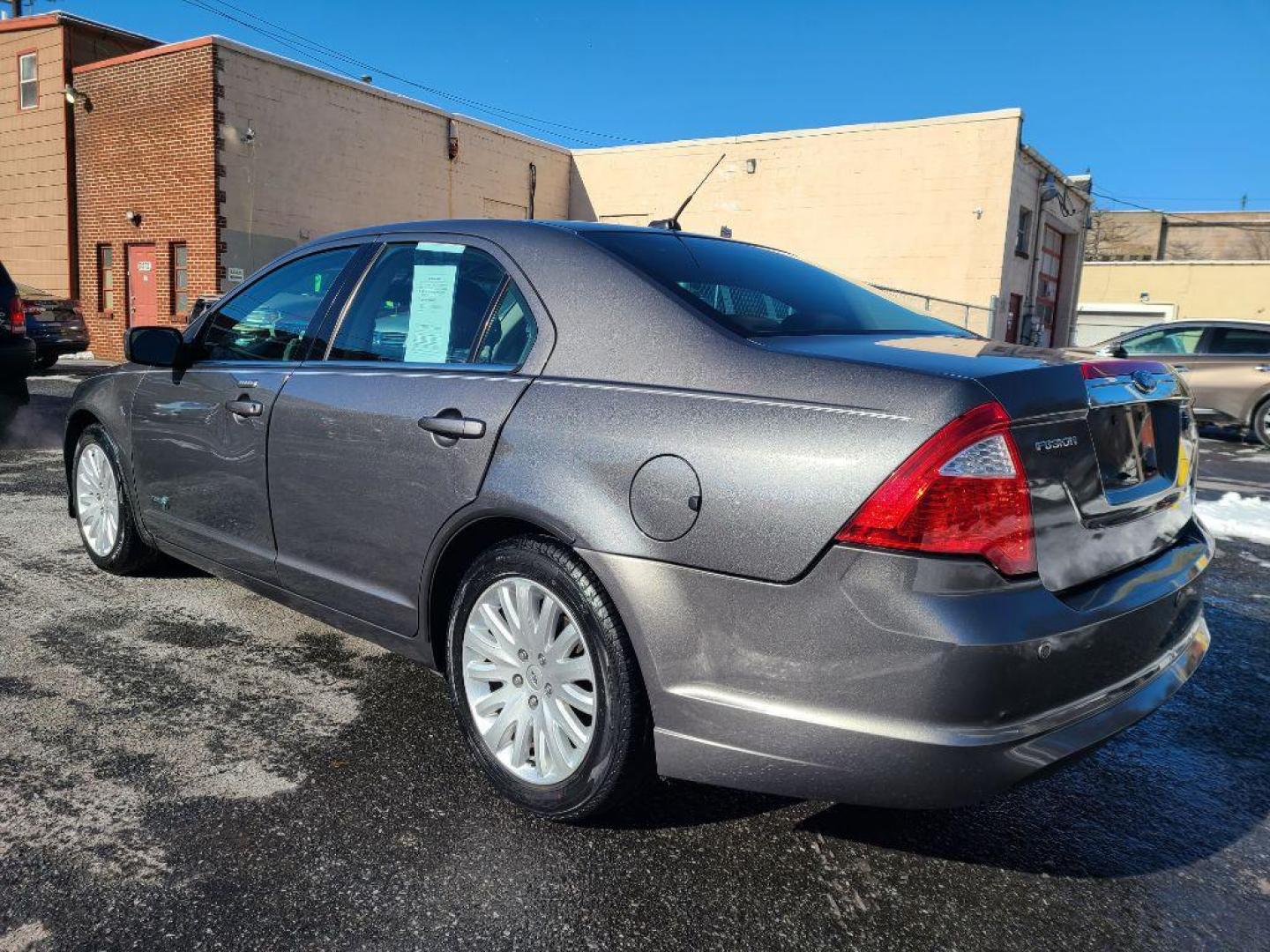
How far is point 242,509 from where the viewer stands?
3406 millimetres

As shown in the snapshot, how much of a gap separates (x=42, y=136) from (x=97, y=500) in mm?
19999

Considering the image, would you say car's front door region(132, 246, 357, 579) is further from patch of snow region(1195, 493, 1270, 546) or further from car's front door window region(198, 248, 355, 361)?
patch of snow region(1195, 493, 1270, 546)

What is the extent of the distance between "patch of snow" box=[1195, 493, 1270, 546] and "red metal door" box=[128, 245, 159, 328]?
60.0ft

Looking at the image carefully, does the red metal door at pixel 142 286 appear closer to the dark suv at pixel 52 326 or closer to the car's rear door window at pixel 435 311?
the dark suv at pixel 52 326

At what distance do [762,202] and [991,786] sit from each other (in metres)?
22.4

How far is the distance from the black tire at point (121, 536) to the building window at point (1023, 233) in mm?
20745

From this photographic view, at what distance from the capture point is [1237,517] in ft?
21.9

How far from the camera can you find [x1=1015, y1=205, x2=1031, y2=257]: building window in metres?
21.3

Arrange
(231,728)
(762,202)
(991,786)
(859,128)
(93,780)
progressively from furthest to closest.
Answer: (762,202)
(859,128)
(231,728)
(93,780)
(991,786)

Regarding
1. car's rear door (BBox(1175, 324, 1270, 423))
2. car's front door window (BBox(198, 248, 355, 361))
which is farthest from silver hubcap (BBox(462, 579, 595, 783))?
car's rear door (BBox(1175, 324, 1270, 423))

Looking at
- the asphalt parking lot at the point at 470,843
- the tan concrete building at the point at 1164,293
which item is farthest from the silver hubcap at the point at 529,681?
the tan concrete building at the point at 1164,293

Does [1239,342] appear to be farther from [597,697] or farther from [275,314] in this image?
[597,697]

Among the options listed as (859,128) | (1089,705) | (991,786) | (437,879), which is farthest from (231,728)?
(859,128)

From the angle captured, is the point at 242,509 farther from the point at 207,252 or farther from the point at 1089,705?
the point at 207,252
